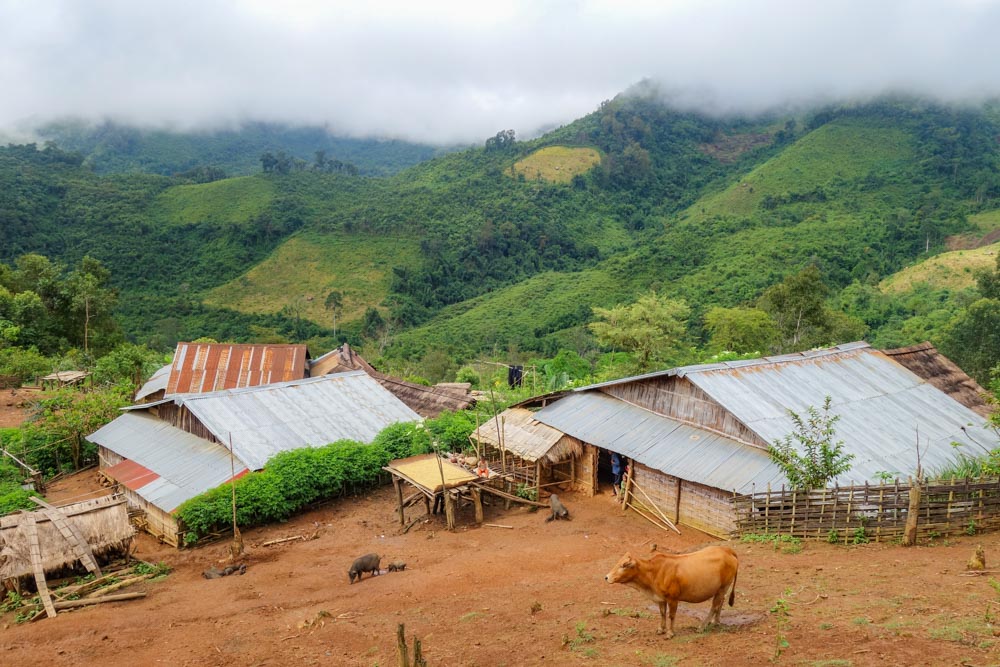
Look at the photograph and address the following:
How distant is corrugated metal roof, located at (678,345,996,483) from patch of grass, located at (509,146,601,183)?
267ft

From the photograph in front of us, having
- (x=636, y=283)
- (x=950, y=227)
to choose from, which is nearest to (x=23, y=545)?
(x=636, y=283)

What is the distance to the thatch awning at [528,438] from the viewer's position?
1722 cm

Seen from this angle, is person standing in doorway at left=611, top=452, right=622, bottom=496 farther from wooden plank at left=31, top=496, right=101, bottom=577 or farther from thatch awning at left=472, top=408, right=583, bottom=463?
wooden plank at left=31, top=496, right=101, bottom=577

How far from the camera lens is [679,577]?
7.31 m

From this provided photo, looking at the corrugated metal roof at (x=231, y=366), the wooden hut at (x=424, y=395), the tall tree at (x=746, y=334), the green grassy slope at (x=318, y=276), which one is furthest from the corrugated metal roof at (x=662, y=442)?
the green grassy slope at (x=318, y=276)

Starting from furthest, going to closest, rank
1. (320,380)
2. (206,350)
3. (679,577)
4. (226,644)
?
(206,350) < (320,380) < (226,644) < (679,577)

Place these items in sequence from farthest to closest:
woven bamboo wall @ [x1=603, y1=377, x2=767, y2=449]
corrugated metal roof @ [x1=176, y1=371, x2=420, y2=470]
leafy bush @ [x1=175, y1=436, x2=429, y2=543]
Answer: corrugated metal roof @ [x1=176, y1=371, x2=420, y2=470] → leafy bush @ [x1=175, y1=436, x2=429, y2=543] → woven bamboo wall @ [x1=603, y1=377, x2=767, y2=449]

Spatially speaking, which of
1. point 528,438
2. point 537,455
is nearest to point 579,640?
point 537,455

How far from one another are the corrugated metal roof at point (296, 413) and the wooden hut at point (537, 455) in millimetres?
4687

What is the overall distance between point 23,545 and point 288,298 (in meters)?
55.5

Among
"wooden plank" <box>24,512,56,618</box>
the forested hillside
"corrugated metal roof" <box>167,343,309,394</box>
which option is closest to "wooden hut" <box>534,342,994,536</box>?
"wooden plank" <box>24,512,56,618</box>

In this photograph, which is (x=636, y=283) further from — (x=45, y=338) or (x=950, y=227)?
(x=45, y=338)

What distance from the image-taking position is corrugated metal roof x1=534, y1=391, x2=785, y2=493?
13.2 meters

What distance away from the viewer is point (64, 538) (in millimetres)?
13250
